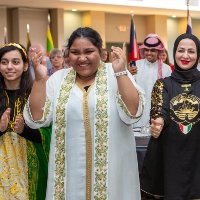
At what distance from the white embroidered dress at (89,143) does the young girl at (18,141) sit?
390mm

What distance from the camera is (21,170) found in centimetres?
369

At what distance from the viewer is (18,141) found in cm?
369

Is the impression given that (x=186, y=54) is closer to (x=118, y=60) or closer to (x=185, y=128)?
(x=185, y=128)

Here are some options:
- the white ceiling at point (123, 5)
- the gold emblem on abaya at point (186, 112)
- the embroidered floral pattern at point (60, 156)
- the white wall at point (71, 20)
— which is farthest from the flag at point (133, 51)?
the white wall at point (71, 20)

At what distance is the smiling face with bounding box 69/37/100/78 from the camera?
10.6 ft

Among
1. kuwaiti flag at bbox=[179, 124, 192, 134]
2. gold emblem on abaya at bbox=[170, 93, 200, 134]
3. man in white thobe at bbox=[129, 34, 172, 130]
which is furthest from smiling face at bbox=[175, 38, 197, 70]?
man in white thobe at bbox=[129, 34, 172, 130]

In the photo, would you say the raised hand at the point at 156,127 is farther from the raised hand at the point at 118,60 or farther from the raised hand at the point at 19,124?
the raised hand at the point at 19,124

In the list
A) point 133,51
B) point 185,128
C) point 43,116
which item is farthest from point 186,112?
point 133,51

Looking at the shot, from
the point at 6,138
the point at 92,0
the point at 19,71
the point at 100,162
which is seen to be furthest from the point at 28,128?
the point at 92,0

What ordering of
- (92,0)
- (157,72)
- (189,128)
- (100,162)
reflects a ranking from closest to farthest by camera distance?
1. (100,162)
2. (189,128)
3. (157,72)
4. (92,0)

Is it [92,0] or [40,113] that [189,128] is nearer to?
[40,113]

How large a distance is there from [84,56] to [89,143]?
1.67 ft

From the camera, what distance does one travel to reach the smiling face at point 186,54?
3.63 meters

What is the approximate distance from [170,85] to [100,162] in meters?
0.75
